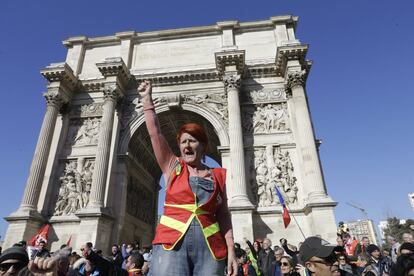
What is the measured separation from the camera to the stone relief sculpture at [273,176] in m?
14.3

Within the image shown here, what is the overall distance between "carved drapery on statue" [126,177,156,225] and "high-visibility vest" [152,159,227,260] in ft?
50.8

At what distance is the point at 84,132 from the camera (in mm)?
17453

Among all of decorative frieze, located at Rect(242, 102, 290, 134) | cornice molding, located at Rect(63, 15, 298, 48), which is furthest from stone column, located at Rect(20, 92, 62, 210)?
decorative frieze, located at Rect(242, 102, 290, 134)

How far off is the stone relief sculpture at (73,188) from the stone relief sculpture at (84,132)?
127 cm

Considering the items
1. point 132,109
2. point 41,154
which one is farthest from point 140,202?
point 41,154

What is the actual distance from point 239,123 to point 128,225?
8.58 metres

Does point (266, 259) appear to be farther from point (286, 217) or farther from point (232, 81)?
point (232, 81)

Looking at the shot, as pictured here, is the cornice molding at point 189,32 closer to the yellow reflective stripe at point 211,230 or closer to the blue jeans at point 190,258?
the yellow reflective stripe at point 211,230

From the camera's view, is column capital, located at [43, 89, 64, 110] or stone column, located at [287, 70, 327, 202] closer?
stone column, located at [287, 70, 327, 202]

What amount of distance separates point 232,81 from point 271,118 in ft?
9.89

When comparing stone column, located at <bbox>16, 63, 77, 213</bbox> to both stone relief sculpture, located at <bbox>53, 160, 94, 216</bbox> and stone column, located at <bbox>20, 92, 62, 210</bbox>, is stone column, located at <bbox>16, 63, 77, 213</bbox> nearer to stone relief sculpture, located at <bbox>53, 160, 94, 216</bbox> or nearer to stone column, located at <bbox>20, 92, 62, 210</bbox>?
stone column, located at <bbox>20, 92, 62, 210</bbox>

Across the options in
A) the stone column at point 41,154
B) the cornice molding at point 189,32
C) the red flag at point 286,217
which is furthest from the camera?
the cornice molding at point 189,32

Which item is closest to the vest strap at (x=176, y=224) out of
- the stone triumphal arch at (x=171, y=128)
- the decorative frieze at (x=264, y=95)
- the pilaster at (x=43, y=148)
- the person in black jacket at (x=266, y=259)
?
the person in black jacket at (x=266, y=259)

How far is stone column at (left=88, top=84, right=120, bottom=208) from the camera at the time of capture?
47.6 ft
